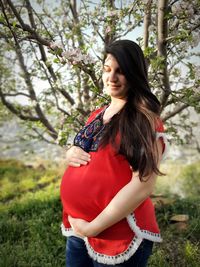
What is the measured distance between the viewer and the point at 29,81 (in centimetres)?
571

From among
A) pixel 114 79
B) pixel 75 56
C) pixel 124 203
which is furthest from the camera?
pixel 75 56

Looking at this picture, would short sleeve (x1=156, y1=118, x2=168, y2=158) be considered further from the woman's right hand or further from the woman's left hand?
the woman's left hand

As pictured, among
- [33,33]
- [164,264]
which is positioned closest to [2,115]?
[33,33]

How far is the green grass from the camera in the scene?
11.5ft

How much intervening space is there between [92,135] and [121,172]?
0.28 meters

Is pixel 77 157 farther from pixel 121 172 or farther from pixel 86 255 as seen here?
pixel 86 255

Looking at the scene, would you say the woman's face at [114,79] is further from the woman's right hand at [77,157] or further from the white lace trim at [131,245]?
the white lace trim at [131,245]

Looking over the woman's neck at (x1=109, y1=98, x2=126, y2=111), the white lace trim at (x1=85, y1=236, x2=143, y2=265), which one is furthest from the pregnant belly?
the woman's neck at (x1=109, y1=98, x2=126, y2=111)

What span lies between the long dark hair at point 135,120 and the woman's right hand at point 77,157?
14cm

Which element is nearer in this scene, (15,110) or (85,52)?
(85,52)

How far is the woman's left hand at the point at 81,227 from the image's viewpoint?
1758mm

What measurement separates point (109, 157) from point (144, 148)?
0.65 feet

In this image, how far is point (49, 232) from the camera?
4195 mm

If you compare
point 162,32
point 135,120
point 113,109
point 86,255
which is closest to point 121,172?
point 135,120
